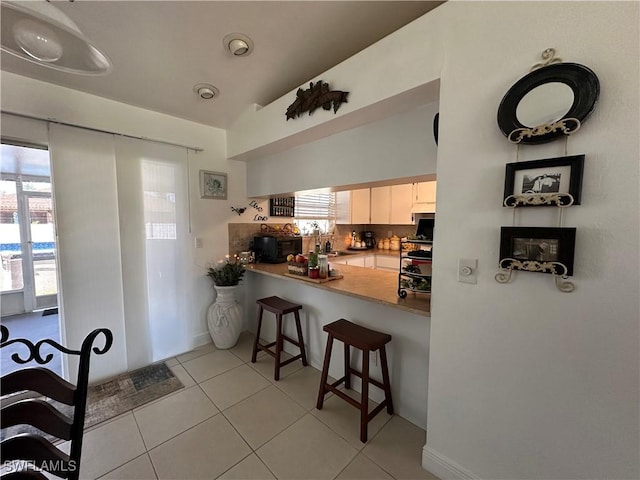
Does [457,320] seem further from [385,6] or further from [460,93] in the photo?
[385,6]

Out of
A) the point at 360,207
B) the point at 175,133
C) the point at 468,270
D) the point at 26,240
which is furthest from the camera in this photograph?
the point at 360,207

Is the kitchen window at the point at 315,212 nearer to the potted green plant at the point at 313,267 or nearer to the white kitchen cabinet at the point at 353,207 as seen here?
the white kitchen cabinet at the point at 353,207

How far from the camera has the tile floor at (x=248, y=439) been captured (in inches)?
57.4

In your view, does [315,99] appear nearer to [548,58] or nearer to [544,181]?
[548,58]

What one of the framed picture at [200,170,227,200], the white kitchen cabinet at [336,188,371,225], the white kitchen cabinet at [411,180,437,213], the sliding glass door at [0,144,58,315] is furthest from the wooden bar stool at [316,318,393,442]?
the sliding glass door at [0,144,58,315]

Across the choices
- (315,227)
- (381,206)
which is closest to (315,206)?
(315,227)

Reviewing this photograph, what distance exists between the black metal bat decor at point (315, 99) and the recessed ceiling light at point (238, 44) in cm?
42

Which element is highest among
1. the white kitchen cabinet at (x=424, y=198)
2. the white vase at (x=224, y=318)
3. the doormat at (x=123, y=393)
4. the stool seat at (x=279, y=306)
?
the white kitchen cabinet at (x=424, y=198)

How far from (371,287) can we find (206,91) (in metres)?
2.12

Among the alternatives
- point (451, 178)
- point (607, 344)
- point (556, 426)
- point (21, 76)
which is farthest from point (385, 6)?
point (21, 76)

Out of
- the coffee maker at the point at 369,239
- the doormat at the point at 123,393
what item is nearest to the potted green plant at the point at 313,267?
the doormat at the point at 123,393

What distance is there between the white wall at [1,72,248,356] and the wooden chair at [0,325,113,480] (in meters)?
1.98

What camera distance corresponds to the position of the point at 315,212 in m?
3.98

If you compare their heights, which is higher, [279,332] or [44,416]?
[44,416]
